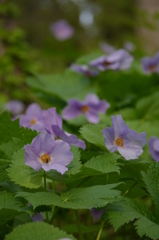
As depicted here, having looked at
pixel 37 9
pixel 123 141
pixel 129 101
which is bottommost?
pixel 123 141

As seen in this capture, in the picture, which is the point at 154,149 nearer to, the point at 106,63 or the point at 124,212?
the point at 124,212

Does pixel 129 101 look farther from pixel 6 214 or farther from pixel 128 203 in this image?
pixel 6 214

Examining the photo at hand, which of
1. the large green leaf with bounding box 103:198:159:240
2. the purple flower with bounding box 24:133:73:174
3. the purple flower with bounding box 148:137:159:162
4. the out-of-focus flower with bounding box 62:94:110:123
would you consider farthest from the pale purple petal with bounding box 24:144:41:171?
the out-of-focus flower with bounding box 62:94:110:123

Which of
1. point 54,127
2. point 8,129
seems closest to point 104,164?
point 54,127

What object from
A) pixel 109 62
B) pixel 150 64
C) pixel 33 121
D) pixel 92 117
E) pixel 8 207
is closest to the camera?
pixel 8 207

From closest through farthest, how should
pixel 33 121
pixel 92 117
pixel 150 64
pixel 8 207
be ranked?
1. pixel 8 207
2. pixel 33 121
3. pixel 92 117
4. pixel 150 64

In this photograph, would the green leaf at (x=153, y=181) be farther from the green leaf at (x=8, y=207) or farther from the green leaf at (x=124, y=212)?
the green leaf at (x=8, y=207)

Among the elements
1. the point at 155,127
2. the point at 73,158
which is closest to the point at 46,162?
the point at 73,158

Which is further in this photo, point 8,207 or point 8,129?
point 8,129
